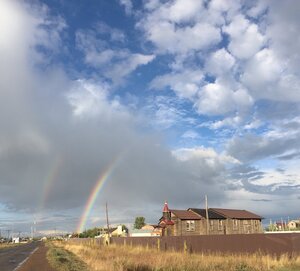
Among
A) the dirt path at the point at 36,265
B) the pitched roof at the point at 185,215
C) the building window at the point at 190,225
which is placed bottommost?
the dirt path at the point at 36,265

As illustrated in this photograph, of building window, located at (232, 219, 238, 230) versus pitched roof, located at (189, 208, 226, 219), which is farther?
building window, located at (232, 219, 238, 230)

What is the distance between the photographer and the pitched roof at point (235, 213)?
71694 mm

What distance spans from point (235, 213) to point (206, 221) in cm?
1003

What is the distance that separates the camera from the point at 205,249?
3145 centimetres

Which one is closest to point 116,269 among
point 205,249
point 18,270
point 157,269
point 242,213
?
point 157,269

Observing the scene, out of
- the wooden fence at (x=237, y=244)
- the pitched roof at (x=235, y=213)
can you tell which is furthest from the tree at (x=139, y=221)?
the wooden fence at (x=237, y=244)

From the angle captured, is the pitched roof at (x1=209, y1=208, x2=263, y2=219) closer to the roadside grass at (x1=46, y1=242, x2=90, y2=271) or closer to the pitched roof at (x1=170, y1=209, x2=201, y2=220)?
the pitched roof at (x1=170, y1=209, x2=201, y2=220)

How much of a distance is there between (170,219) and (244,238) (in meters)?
37.8

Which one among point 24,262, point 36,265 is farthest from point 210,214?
point 36,265

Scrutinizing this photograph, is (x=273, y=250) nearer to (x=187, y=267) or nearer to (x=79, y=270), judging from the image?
(x=187, y=267)

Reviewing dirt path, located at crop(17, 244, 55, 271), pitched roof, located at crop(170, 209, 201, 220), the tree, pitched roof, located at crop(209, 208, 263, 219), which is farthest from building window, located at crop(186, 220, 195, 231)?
the tree

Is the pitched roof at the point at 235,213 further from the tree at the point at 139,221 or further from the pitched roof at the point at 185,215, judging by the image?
the tree at the point at 139,221

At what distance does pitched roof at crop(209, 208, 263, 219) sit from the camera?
71694mm

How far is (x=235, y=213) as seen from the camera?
74.6 m
